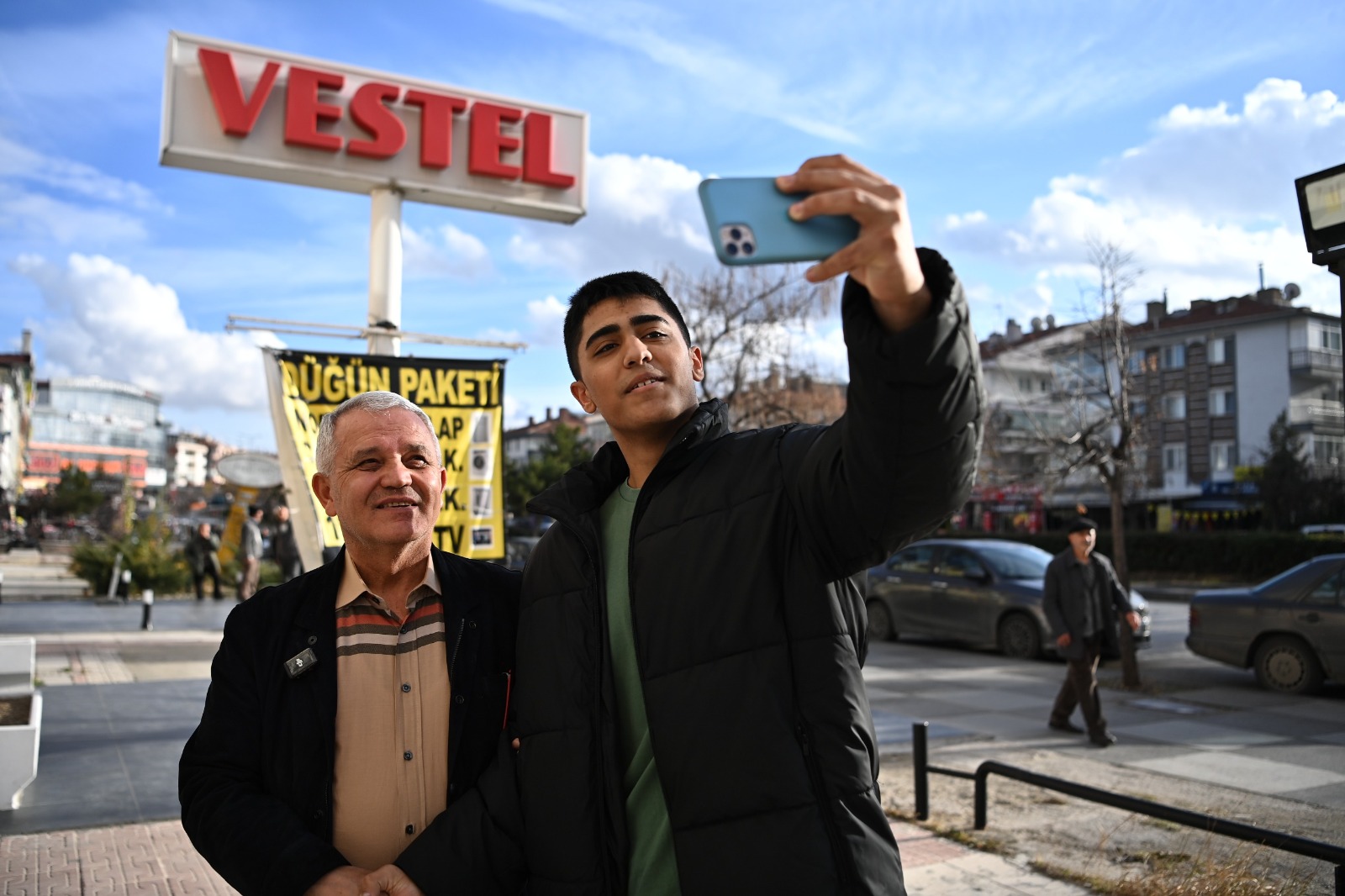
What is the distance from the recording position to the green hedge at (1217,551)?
2783cm

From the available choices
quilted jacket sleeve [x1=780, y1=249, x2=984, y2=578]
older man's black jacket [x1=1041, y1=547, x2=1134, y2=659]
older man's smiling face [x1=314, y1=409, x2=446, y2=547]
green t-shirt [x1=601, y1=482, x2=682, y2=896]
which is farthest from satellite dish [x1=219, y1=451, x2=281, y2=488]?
quilted jacket sleeve [x1=780, y1=249, x2=984, y2=578]

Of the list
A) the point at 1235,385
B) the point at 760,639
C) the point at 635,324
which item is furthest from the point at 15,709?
the point at 1235,385

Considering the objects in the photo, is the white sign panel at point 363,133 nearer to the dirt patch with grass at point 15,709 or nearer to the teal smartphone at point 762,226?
the dirt patch with grass at point 15,709

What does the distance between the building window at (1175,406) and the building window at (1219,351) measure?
249cm

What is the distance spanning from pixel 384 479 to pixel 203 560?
22.8 metres

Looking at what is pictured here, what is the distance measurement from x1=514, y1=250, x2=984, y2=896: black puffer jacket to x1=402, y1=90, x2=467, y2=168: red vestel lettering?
5.29 m

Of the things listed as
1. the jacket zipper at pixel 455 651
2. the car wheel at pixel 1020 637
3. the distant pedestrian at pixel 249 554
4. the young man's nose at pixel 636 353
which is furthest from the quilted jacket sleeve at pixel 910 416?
the distant pedestrian at pixel 249 554

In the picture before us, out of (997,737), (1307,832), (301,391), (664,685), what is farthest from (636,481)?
(997,737)

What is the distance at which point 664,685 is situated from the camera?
1.90m

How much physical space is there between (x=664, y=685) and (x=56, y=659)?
12.8 meters

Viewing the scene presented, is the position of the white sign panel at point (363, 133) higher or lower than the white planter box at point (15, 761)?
higher

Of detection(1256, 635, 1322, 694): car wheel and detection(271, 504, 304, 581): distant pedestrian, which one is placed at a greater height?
detection(271, 504, 304, 581): distant pedestrian

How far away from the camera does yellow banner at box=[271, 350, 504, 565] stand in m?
5.93

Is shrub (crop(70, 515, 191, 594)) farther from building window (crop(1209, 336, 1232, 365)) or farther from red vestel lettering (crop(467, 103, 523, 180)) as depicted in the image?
building window (crop(1209, 336, 1232, 365))
